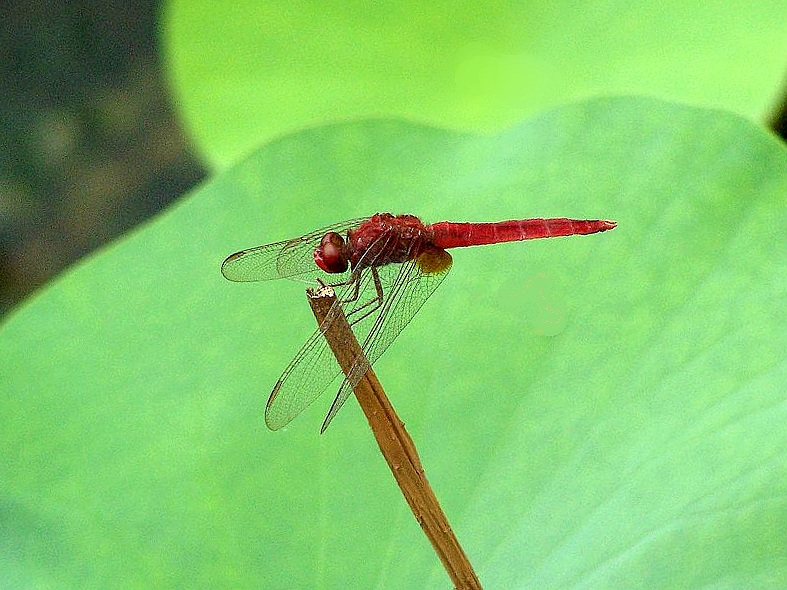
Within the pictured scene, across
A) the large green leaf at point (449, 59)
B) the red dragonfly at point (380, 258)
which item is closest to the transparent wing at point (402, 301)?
the red dragonfly at point (380, 258)

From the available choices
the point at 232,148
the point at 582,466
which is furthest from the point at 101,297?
the point at 232,148

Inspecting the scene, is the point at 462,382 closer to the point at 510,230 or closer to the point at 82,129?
the point at 510,230

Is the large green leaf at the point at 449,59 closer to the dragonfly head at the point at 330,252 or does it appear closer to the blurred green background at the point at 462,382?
the blurred green background at the point at 462,382

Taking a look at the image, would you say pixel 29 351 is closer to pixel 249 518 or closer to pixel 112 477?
pixel 112 477

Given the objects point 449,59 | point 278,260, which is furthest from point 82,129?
point 278,260

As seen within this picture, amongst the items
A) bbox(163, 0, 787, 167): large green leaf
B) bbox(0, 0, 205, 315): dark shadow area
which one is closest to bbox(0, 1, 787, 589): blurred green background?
bbox(163, 0, 787, 167): large green leaf

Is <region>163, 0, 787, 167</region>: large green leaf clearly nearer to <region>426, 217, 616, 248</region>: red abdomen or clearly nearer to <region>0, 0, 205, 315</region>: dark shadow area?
<region>426, 217, 616, 248</region>: red abdomen
